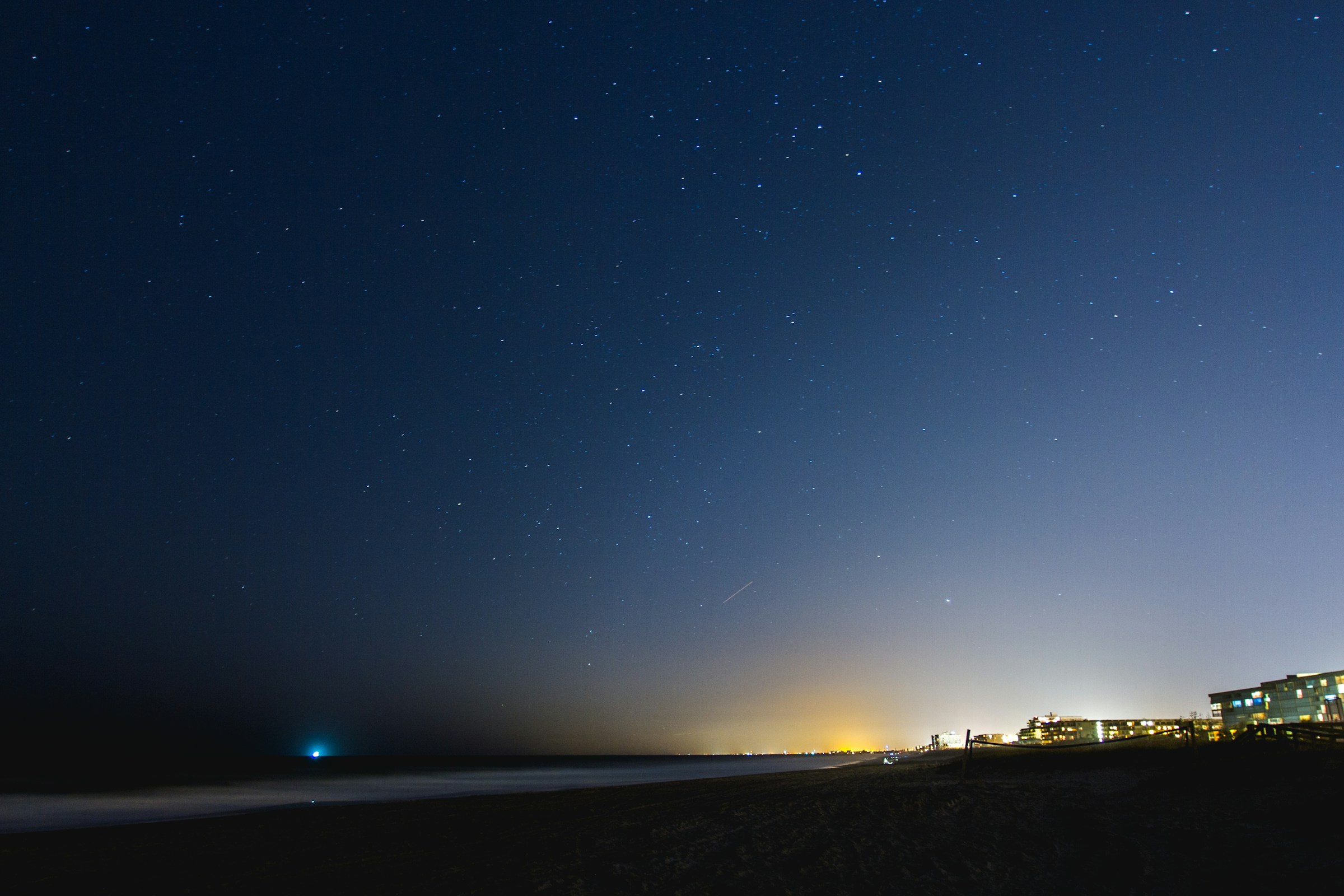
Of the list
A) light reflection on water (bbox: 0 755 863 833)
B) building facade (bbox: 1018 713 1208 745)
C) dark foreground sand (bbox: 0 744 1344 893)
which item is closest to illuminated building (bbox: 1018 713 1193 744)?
building facade (bbox: 1018 713 1208 745)

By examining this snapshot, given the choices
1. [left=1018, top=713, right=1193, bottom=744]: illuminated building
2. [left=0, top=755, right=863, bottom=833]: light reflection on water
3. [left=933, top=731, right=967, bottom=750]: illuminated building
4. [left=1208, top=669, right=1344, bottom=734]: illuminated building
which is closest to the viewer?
[left=0, top=755, right=863, bottom=833]: light reflection on water

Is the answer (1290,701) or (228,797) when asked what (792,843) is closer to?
(228,797)

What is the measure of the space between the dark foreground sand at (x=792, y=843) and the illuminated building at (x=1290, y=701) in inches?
1113

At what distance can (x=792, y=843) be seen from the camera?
397 inches

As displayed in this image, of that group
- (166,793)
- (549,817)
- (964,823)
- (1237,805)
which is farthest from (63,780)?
(1237,805)

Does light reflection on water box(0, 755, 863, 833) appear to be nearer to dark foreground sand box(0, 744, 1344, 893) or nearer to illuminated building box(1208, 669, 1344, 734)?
dark foreground sand box(0, 744, 1344, 893)

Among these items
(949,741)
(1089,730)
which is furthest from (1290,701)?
(949,741)

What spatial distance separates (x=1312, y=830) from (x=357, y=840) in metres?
13.2

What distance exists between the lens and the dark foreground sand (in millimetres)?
7848

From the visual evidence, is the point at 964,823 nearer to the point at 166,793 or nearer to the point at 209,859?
the point at 209,859

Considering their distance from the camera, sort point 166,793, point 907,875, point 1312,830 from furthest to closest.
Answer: point 166,793 → point 1312,830 → point 907,875

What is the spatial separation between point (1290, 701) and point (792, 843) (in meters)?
49.1

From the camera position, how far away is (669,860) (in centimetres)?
907

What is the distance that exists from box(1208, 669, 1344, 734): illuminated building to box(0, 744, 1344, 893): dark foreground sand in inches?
1113
